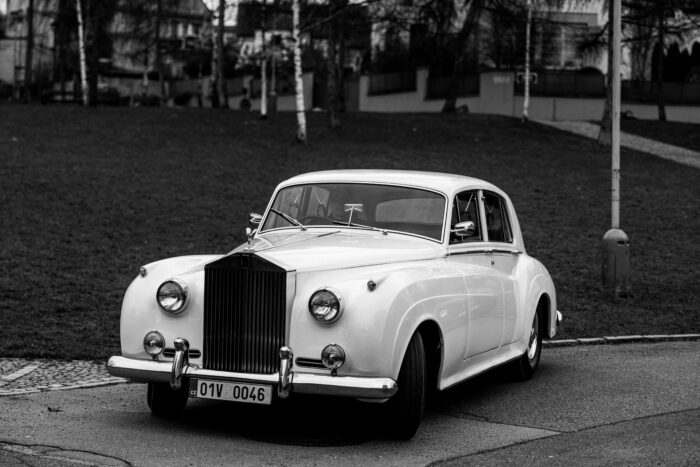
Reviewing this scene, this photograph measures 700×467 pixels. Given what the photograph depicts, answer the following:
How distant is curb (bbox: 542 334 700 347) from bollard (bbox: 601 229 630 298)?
97.1 inches

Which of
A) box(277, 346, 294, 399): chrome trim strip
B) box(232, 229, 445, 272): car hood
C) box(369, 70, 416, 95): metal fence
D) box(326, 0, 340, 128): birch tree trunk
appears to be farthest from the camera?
box(369, 70, 416, 95): metal fence

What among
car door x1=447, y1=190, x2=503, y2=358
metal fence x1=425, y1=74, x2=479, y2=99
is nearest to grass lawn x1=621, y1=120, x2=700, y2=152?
metal fence x1=425, y1=74, x2=479, y2=99

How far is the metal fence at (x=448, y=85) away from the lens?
49.9 metres

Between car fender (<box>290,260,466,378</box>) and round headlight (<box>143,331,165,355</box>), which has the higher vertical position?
car fender (<box>290,260,466,378</box>)

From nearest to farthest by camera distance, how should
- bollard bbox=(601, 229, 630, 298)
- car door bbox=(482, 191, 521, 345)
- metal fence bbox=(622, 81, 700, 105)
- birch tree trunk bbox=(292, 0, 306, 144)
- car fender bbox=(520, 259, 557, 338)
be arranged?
car door bbox=(482, 191, 521, 345) < car fender bbox=(520, 259, 557, 338) < bollard bbox=(601, 229, 630, 298) < birch tree trunk bbox=(292, 0, 306, 144) < metal fence bbox=(622, 81, 700, 105)

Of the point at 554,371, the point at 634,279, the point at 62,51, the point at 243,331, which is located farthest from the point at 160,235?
the point at 62,51

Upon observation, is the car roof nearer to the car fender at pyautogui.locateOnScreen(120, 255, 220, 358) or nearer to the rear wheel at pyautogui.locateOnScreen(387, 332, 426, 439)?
the car fender at pyautogui.locateOnScreen(120, 255, 220, 358)

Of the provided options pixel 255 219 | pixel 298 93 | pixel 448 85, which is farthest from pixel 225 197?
pixel 448 85

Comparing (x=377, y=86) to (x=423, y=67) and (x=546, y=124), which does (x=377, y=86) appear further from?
(x=546, y=124)

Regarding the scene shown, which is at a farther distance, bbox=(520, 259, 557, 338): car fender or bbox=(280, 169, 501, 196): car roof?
bbox=(520, 259, 557, 338): car fender

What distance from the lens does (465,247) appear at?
29.6 ft

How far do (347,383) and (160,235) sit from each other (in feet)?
40.8

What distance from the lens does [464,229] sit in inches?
344

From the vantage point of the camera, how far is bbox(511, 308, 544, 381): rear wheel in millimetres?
10109
